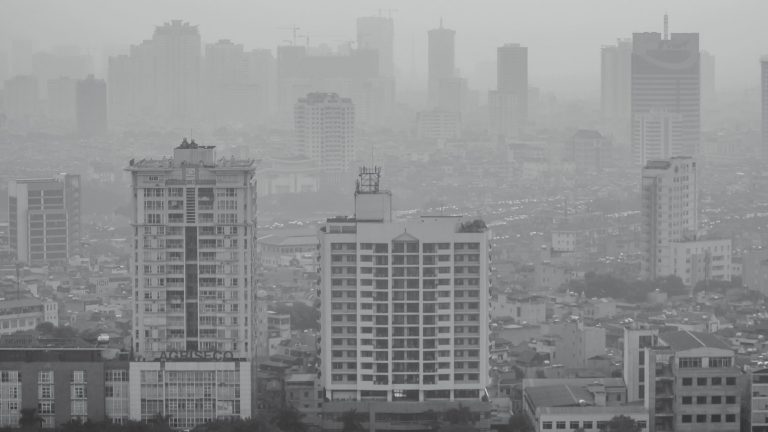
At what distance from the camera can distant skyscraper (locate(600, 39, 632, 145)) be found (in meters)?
48.6

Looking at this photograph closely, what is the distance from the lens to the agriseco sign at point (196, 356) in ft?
43.4

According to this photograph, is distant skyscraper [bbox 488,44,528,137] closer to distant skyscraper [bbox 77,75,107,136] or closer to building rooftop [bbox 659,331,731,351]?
distant skyscraper [bbox 77,75,107,136]

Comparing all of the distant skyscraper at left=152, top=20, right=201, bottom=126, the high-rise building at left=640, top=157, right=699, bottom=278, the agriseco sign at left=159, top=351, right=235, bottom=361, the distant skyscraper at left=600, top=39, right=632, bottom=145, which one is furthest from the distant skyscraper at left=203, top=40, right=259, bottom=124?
the agriseco sign at left=159, top=351, right=235, bottom=361

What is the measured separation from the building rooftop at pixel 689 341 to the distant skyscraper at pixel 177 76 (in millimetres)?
29321

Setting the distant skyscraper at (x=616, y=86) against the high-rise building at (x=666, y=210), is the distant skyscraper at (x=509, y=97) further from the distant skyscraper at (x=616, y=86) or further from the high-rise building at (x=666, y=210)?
the high-rise building at (x=666, y=210)

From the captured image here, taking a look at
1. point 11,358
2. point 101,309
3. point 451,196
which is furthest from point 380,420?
point 451,196

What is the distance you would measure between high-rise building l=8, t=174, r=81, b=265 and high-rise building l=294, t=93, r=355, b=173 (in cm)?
1340

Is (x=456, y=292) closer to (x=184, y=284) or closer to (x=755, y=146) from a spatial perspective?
(x=184, y=284)

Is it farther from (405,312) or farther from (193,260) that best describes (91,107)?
(193,260)

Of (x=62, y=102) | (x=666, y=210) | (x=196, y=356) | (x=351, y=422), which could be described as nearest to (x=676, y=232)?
(x=666, y=210)

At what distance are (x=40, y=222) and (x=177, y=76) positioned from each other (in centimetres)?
2173

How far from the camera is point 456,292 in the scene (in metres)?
14.0

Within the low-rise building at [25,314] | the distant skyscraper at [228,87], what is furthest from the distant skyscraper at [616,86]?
the low-rise building at [25,314]

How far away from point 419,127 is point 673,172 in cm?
2532
